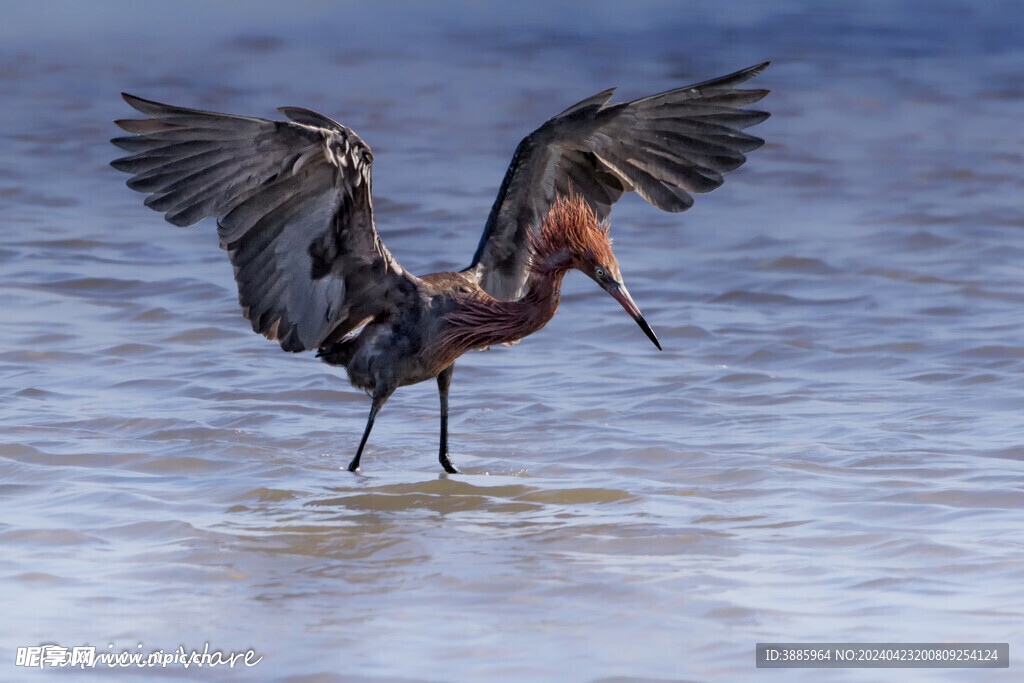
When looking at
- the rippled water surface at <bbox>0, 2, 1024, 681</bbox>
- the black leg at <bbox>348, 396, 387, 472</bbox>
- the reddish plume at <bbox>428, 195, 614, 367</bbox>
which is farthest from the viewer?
the black leg at <bbox>348, 396, 387, 472</bbox>

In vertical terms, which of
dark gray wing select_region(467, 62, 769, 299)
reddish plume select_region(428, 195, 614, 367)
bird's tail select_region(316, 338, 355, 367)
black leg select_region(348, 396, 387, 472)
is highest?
dark gray wing select_region(467, 62, 769, 299)

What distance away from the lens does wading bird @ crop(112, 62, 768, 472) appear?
586cm

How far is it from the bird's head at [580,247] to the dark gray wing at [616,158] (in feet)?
1.81

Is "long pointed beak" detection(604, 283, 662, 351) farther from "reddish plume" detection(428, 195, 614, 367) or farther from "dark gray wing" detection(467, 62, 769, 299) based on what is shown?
"dark gray wing" detection(467, 62, 769, 299)

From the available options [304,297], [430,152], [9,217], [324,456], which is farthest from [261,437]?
[430,152]

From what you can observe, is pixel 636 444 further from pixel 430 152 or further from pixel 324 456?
pixel 430 152

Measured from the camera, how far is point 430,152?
12.8 meters

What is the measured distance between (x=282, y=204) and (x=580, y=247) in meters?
1.26

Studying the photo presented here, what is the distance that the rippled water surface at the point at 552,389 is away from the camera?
15.1 ft

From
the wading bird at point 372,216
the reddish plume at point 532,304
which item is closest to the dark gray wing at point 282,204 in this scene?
the wading bird at point 372,216

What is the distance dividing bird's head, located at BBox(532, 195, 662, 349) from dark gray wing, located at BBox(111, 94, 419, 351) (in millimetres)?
638

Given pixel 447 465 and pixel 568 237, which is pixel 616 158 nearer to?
pixel 568 237

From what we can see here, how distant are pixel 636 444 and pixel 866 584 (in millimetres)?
2152

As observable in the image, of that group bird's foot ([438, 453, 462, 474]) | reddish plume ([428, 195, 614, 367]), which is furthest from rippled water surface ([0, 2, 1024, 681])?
reddish plume ([428, 195, 614, 367])
